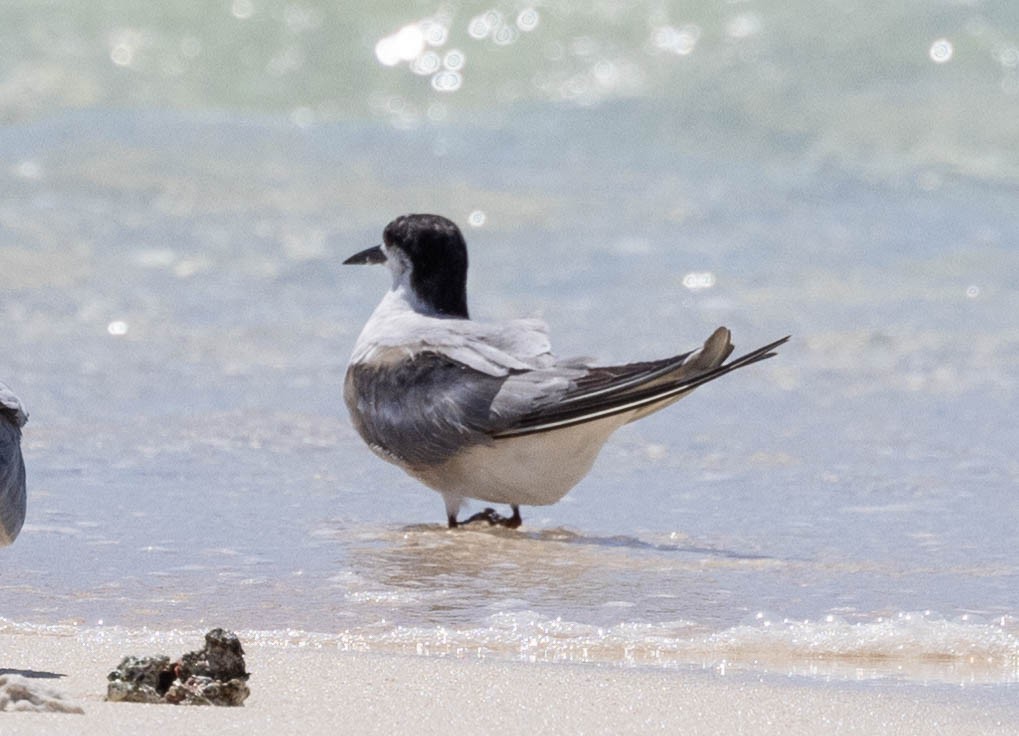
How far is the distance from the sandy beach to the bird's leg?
1782 mm

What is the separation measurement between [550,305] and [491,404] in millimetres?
4190

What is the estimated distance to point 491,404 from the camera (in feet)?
16.4

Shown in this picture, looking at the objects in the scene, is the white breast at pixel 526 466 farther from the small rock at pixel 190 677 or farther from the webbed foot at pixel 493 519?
the small rock at pixel 190 677

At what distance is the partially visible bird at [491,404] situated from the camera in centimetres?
481

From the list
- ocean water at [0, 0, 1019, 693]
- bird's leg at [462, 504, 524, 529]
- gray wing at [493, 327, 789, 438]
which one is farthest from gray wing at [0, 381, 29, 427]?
bird's leg at [462, 504, 524, 529]

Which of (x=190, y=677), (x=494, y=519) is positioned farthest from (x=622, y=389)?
(x=190, y=677)

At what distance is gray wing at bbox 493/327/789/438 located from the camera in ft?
15.1

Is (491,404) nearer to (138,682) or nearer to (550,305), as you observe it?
(138,682)

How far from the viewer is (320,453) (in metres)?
6.23

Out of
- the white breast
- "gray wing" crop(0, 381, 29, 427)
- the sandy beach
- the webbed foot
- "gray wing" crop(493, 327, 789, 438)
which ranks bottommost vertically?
the sandy beach

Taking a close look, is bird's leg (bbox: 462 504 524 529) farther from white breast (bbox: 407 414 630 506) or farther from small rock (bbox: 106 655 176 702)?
small rock (bbox: 106 655 176 702)

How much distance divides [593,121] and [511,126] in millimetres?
613

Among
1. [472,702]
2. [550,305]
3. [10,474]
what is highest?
[550,305]

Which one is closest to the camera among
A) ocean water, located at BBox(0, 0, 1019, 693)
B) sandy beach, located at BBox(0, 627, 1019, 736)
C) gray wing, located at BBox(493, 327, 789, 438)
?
sandy beach, located at BBox(0, 627, 1019, 736)
